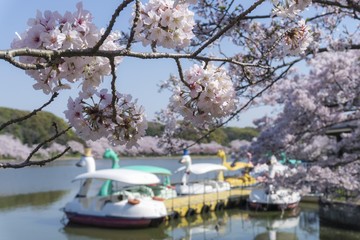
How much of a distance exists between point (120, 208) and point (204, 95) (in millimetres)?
14402

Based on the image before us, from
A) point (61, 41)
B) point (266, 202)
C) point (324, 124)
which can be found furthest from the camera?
point (266, 202)

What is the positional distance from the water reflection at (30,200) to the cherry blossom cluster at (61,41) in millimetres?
18996

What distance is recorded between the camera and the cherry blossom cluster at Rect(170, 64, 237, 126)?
1.98 meters

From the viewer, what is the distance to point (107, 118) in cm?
190

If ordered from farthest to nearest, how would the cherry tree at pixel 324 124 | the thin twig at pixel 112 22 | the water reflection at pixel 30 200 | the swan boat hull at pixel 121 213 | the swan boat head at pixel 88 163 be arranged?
the water reflection at pixel 30 200
the swan boat head at pixel 88 163
the swan boat hull at pixel 121 213
the cherry tree at pixel 324 124
the thin twig at pixel 112 22

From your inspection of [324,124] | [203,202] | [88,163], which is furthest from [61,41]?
[203,202]

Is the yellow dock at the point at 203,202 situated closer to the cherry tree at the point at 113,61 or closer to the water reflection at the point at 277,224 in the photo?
the water reflection at the point at 277,224

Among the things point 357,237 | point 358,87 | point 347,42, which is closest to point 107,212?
point 357,237

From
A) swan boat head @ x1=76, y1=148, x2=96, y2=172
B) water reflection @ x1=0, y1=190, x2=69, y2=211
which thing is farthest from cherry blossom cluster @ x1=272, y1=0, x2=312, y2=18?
water reflection @ x1=0, y1=190, x2=69, y2=211

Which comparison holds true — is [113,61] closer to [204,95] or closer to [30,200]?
[204,95]

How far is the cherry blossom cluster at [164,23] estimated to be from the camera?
183 centimetres

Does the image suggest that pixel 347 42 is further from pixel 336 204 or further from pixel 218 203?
pixel 218 203

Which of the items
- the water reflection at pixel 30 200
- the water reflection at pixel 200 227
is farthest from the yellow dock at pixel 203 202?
the water reflection at pixel 30 200

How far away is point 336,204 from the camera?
49.2 feet
